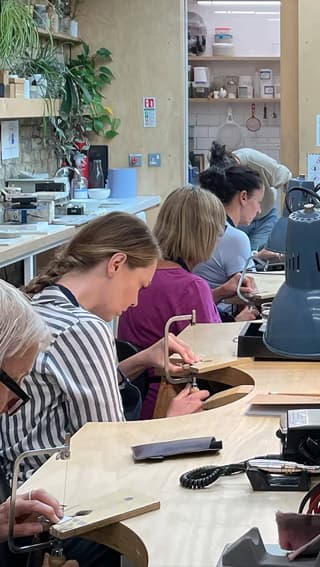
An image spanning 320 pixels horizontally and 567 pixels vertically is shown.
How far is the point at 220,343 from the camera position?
11.5 feet

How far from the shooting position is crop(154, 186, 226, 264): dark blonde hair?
3.98m

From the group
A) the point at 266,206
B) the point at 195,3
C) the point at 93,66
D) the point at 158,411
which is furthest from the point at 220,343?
the point at 195,3

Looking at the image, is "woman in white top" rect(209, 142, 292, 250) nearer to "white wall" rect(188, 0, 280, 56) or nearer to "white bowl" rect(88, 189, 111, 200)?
"white bowl" rect(88, 189, 111, 200)

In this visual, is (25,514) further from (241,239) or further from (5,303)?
(241,239)

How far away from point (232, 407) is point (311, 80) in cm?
475

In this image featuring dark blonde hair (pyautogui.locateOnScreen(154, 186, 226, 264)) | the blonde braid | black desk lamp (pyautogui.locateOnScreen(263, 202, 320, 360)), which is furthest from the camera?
Answer: dark blonde hair (pyautogui.locateOnScreen(154, 186, 226, 264))

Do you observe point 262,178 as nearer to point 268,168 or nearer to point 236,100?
point 268,168

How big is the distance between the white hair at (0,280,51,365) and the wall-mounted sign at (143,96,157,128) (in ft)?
21.0

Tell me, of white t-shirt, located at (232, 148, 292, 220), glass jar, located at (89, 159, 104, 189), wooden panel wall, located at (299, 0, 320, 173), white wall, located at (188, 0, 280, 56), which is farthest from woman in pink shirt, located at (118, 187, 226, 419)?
white wall, located at (188, 0, 280, 56)

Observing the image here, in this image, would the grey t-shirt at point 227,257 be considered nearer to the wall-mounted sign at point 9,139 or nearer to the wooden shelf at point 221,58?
the wall-mounted sign at point 9,139

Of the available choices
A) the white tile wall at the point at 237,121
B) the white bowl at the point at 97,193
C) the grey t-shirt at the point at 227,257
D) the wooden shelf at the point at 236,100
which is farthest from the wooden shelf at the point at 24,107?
the white tile wall at the point at 237,121

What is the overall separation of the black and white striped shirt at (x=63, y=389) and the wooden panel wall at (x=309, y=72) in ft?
15.8

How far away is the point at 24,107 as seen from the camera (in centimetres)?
603

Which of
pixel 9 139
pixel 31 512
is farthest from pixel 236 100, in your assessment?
pixel 31 512
